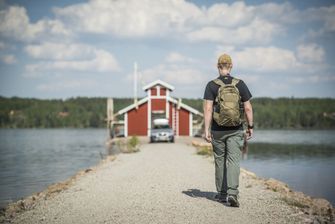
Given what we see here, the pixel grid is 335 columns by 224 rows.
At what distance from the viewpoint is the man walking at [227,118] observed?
26.8 ft

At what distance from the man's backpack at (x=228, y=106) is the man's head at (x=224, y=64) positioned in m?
0.35

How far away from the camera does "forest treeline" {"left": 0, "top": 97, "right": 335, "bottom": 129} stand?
131 meters

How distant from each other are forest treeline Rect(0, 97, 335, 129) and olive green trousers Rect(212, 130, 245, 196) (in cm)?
10474

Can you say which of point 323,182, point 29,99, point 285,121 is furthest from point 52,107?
point 323,182

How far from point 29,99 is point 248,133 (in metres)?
184

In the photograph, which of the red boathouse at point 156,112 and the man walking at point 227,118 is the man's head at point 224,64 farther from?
the red boathouse at point 156,112

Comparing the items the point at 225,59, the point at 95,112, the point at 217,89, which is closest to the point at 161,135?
the point at 225,59

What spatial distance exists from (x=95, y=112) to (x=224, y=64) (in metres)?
149

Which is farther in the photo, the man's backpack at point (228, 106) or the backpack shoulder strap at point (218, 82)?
the backpack shoulder strap at point (218, 82)

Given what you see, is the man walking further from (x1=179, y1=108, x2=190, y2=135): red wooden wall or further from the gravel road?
(x1=179, y1=108, x2=190, y2=135): red wooden wall

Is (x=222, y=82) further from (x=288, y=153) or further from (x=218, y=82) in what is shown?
(x=288, y=153)

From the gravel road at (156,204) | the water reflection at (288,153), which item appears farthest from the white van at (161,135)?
the gravel road at (156,204)

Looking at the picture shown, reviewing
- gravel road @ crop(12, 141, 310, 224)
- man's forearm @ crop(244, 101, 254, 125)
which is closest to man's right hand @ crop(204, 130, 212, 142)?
man's forearm @ crop(244, 101, 254, 125)

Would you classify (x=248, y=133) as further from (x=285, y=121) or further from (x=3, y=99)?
(x=3, y=99)
